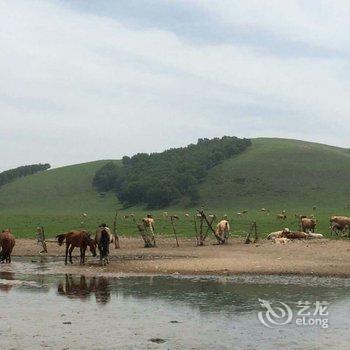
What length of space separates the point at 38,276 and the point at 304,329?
11.4 m

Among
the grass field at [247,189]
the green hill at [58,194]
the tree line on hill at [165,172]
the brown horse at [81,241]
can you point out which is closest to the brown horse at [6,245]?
the brown horse at [81,241]

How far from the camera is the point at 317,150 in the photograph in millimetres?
113938

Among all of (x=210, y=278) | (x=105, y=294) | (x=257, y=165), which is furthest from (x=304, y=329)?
(x=257, y=165)

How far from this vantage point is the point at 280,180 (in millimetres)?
Result: 97562

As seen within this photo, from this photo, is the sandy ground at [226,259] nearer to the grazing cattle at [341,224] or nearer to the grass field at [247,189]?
the grazing cattle at [341,224]

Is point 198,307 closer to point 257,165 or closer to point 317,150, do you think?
point 257,165

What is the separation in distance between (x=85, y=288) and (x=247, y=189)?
7709cm

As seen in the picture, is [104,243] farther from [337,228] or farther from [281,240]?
[337,228]

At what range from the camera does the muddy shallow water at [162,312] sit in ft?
39.2

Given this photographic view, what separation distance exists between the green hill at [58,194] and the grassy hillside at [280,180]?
18.1 meters

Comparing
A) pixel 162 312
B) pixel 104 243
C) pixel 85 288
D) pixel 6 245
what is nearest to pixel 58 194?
pixel 6 245

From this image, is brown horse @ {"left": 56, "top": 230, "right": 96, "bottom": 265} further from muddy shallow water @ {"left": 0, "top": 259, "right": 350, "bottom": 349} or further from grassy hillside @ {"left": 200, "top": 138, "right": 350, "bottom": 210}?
grassy hillside @ {"left": 200, "top": 138, "right": 350, "bottom": 210}

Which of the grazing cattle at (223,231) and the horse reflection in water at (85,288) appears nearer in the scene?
the horse reflection in water at (85,288)
